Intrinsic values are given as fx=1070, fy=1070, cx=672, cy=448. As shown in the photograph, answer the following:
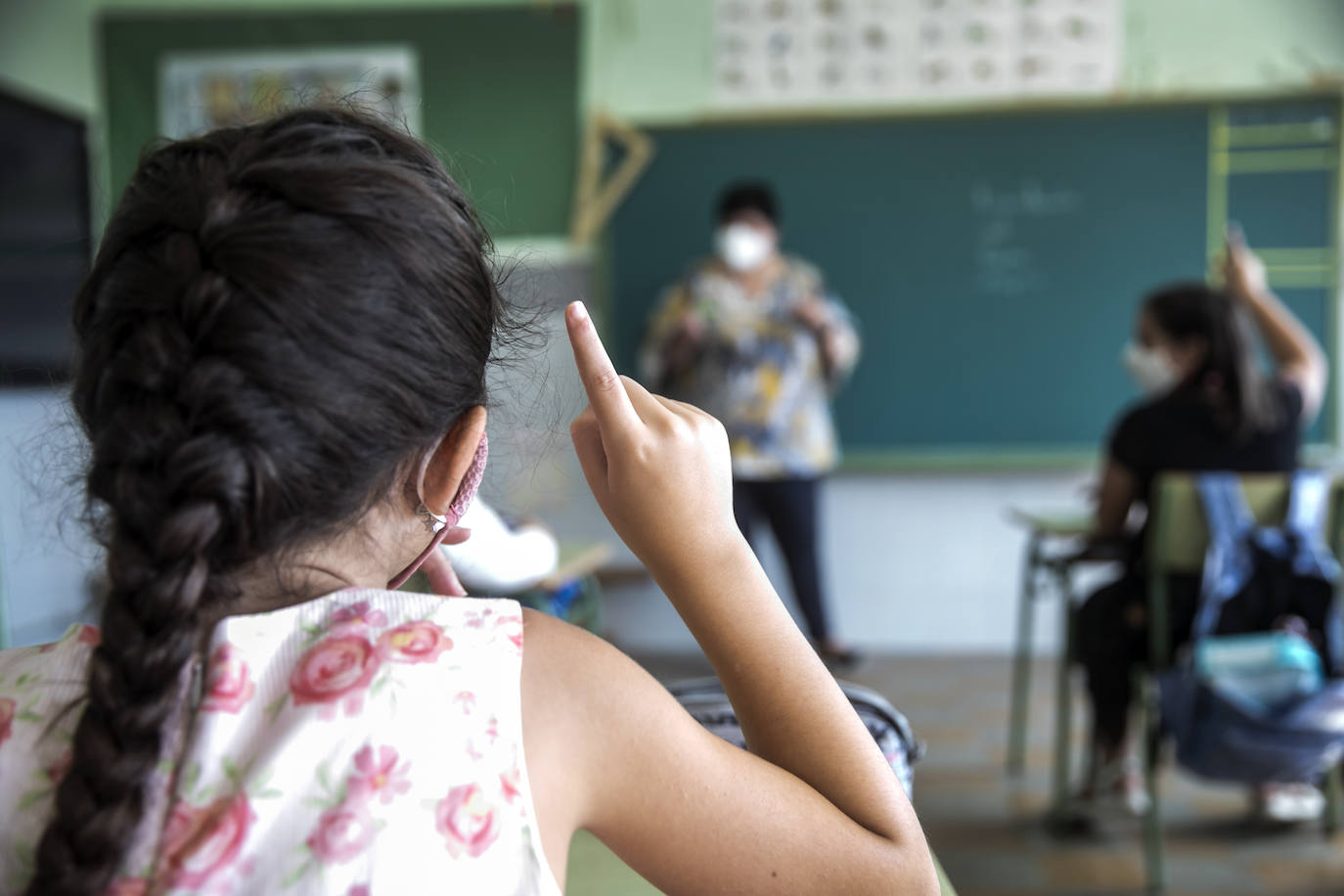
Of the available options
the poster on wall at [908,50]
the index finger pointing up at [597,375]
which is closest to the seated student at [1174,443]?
the poster on wall at [908,50]

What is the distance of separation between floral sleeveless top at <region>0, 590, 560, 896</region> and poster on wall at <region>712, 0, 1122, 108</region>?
359 centimetres

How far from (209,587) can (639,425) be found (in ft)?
0.77

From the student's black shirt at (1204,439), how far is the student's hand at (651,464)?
200 centimetres

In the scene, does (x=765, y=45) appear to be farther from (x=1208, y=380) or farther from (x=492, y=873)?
(x=492, y=873)

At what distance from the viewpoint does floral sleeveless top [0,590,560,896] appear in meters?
0.48

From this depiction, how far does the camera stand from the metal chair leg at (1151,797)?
2.09 m

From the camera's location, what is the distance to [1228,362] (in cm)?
230

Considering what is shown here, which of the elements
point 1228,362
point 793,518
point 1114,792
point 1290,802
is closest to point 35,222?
point 793,518

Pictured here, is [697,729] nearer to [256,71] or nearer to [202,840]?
[202,840]

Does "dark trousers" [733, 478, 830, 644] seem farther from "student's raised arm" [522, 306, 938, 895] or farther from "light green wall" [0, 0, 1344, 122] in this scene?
"student's raised arm" [522, 306, 938, 895]

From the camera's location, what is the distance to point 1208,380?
7.62 ft

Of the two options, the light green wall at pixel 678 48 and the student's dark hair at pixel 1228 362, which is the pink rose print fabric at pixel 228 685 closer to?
the student's dark hair at pixel 1228 362

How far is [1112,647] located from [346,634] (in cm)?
223

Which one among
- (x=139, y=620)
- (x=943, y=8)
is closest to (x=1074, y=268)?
(x=943, y=8)
